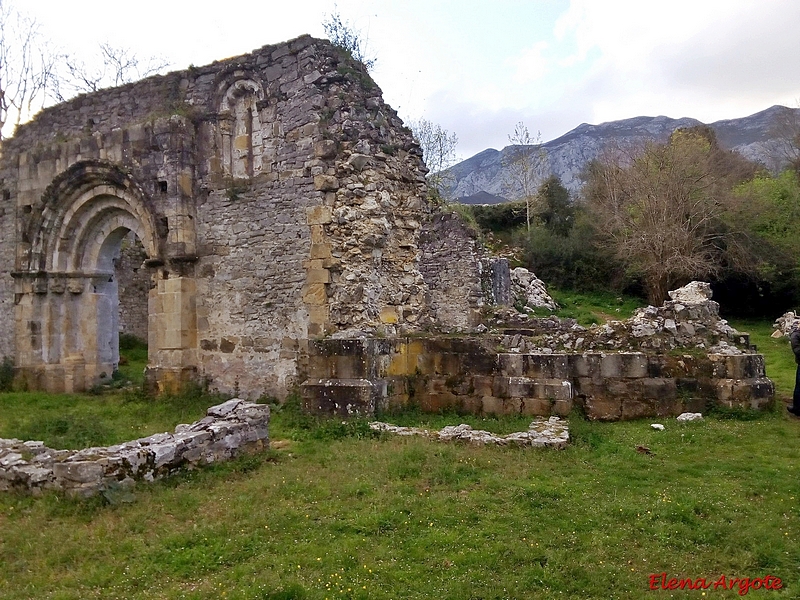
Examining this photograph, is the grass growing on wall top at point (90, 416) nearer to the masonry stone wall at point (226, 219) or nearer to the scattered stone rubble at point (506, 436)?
the masonry stone wall at point (226, 219)

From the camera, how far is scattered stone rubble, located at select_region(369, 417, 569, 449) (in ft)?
22.8

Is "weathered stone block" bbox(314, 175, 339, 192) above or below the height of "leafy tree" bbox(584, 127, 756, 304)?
below

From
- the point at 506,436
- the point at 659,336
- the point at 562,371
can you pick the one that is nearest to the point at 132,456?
the point at 506,436

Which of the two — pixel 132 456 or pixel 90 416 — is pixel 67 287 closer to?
pixel 90 416

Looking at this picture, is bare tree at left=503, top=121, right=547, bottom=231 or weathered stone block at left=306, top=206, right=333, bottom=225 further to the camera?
bare tree at left=503, top=121, right=547, bottom=231

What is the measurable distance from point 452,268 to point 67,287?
34.7ft

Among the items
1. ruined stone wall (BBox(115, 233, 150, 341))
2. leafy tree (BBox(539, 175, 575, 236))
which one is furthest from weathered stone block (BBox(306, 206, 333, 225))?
leafy tree (BBox(539, 175, 575, 236))

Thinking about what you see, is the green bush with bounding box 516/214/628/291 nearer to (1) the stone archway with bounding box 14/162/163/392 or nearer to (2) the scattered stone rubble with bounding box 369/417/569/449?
(1) the stone archway with bounding box 14/162/163/392

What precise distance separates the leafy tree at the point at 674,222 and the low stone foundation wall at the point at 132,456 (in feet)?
66.5

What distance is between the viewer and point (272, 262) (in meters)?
10.4

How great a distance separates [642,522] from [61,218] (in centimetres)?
1267

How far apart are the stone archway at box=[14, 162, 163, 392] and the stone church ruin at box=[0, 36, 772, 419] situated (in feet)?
0.12

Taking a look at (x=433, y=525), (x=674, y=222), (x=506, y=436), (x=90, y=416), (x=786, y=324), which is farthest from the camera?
(x=674, y=222)

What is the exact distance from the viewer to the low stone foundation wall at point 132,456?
5.63 metres
